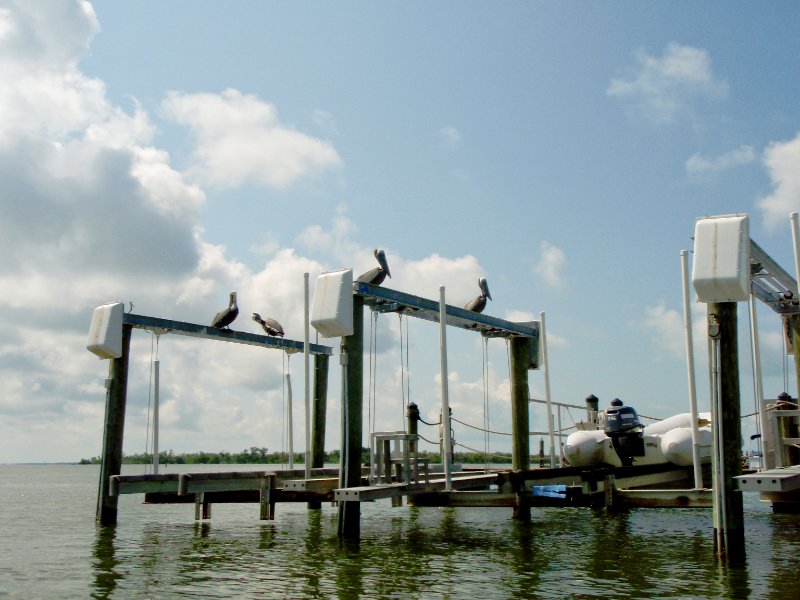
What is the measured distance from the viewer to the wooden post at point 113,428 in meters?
20.1

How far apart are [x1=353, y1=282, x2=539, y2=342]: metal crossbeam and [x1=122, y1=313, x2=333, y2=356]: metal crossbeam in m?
6.04

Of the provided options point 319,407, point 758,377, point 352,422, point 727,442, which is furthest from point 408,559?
point 319,407

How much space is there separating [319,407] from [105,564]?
379 inches

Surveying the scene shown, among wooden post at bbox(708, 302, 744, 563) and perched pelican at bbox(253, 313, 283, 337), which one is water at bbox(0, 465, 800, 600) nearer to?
wooden post at bbox(708, 302, 744, 563)

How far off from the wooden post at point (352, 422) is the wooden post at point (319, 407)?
318 inches

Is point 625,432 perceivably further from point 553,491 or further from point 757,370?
point 757,370

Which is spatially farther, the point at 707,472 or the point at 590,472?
the point at 707,472

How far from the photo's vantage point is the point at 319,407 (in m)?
24.1

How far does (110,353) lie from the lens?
65.8 feet

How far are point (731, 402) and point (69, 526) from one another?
18942mm

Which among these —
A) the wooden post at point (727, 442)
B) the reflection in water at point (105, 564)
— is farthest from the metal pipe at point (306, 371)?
the wooden post at point (727, 442)

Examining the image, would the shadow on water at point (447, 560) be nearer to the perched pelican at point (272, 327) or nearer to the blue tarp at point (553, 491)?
the blue tarp at point (553, 491)

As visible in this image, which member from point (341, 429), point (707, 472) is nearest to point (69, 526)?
point (341, 429)

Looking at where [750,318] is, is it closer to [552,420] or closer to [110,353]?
[552,420]
